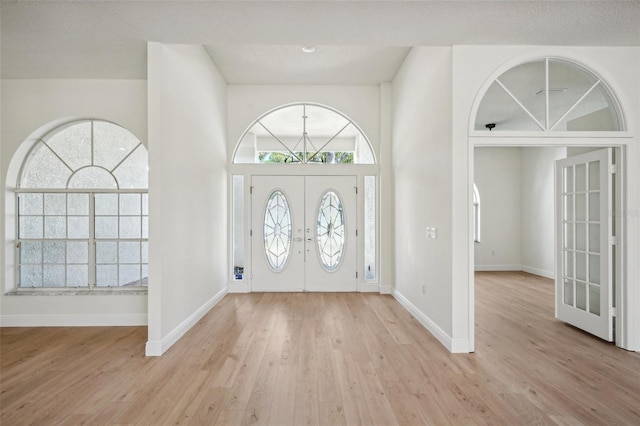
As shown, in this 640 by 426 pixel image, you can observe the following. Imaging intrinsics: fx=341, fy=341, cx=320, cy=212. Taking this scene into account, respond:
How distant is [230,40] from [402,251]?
11.5ft

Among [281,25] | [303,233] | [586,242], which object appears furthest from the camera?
[303,233]

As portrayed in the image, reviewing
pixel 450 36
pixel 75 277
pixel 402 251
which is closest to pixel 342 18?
pixel 450 36

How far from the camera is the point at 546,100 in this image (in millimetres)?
3324

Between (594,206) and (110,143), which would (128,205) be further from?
(594,206)

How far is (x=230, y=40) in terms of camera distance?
3188 millimetres

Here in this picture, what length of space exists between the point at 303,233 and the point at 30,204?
147 inches

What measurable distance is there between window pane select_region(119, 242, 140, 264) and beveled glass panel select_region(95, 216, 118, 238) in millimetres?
170

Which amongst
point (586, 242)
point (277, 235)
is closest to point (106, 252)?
point (277, 235)

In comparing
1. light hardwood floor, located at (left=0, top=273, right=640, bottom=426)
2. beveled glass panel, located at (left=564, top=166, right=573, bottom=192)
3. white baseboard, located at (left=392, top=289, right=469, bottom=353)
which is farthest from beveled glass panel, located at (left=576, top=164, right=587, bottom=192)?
white baseboard, located at (left=392, top=289, right=469, bottom=353)

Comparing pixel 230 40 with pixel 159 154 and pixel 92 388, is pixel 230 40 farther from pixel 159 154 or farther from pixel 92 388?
pixel 92 388

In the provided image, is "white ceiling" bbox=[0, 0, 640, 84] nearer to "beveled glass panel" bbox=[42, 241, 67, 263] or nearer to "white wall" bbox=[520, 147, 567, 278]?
"beveled glass panel" bbox=[42, 241, 67, 263]

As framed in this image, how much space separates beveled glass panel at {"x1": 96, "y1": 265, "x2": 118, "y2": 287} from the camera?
4230 mm

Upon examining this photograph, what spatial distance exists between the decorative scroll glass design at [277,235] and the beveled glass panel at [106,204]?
231 cm

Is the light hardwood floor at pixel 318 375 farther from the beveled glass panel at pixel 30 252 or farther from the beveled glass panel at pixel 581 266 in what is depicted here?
the beveled glass panel at pixel 30 252
